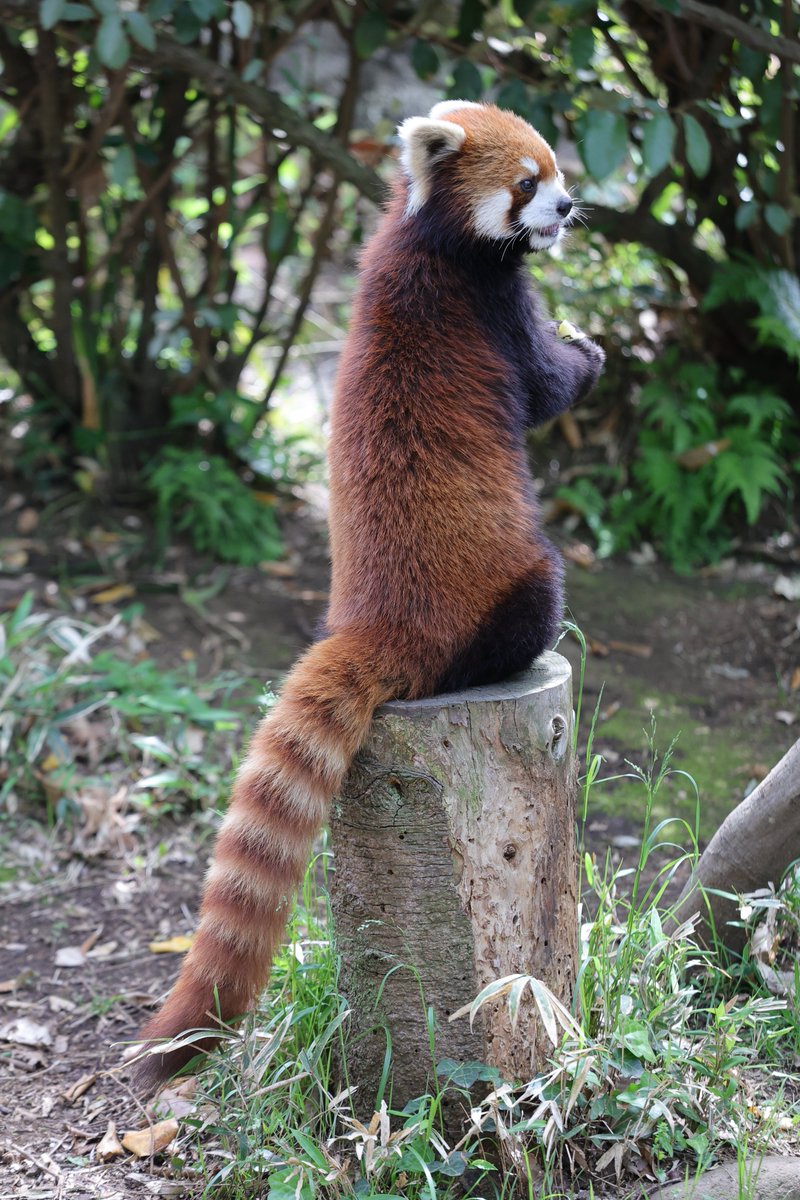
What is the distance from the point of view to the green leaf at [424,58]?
4.20 metres

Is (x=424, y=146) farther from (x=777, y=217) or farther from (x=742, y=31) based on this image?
(x=777, y=217)

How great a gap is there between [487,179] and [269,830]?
141cm

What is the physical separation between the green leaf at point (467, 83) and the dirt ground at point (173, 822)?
6.63ft

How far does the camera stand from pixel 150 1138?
96.3 inches

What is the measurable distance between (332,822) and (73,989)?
122cm

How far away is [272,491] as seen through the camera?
228 inches

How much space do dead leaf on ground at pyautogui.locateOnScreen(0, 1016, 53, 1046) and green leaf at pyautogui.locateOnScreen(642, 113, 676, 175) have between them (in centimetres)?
303

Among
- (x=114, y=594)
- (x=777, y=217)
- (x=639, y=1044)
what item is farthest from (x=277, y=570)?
(x=639, y=1044)

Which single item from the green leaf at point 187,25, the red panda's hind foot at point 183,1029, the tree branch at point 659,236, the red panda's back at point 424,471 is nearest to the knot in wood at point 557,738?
the red panda's back at point 424,471

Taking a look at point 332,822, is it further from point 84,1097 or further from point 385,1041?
point 84,1097

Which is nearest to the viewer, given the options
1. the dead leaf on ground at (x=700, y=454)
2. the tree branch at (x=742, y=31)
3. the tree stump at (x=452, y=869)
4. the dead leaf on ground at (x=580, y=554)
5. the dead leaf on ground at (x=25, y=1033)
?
the tree stump at (x=452, y=869)

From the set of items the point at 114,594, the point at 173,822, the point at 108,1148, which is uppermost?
the point at 108,1148

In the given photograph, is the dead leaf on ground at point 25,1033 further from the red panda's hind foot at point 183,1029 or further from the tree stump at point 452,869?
the tree stump at point 452,869

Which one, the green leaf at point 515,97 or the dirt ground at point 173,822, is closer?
the dirt ground at point 173,822
